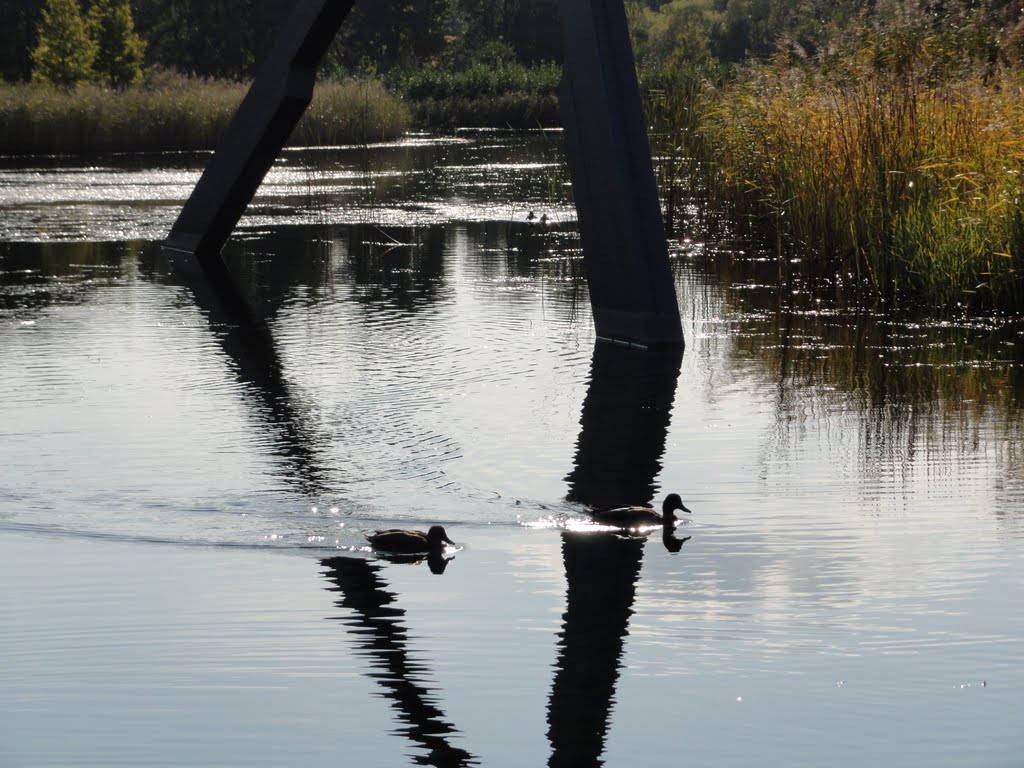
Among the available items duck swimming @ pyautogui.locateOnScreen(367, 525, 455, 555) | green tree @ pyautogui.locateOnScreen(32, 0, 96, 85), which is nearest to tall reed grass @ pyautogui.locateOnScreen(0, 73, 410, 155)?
green tree @ pyautogui.locateOnScreen(32, 0, 96, 85)

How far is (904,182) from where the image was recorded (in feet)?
32.6

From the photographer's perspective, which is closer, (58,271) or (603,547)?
(603,547)

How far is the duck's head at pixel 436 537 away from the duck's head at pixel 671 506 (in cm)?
75

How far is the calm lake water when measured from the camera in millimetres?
3402

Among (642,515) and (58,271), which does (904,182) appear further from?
(58,271)

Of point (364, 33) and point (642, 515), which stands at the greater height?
point (364, 33)

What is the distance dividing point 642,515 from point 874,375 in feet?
9.66

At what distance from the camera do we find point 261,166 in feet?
41.1

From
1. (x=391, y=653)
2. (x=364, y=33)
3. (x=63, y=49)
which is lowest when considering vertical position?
(x=391, y=653)

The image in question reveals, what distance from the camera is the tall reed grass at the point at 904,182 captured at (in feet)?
30.7

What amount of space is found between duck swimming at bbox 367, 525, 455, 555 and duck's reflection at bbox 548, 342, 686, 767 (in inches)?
→ 15.0

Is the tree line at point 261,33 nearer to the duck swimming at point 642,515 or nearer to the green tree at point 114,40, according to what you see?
the green tree at point 114,40

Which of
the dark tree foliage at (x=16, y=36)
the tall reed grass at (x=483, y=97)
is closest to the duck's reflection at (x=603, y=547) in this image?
the tall reed grass at (x=483, y=97)

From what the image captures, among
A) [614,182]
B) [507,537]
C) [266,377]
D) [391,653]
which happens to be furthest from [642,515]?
[614,182]
